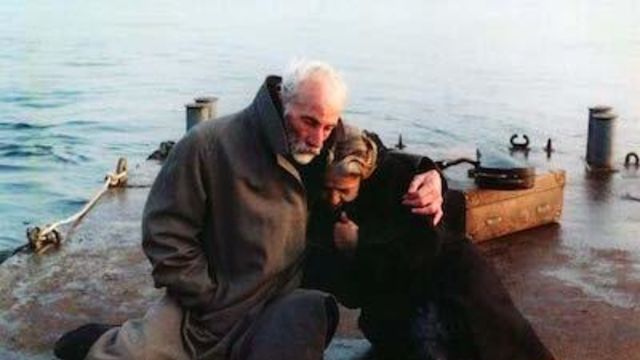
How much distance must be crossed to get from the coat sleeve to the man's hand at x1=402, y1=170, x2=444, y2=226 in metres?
0.90

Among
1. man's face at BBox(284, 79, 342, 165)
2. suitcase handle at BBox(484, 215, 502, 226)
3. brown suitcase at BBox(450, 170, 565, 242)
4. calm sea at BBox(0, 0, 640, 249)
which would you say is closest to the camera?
man's face at BBox(284, 79, 342, 165)

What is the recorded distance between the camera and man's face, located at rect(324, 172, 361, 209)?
4.38 metres

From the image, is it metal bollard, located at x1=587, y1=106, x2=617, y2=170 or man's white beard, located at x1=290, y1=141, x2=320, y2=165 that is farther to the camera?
metal bollard, located at x1=587, y1=106, x2=617, y2=170

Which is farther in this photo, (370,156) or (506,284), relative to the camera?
(506,284)

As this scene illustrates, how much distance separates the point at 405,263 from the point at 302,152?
700 millimetres

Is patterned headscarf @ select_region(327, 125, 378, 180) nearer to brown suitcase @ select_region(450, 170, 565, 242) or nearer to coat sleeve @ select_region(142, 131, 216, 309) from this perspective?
coat sleeve @ select_region(142, 131, 216, 309)

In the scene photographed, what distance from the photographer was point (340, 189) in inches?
174

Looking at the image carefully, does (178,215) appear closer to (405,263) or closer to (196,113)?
(405,263)

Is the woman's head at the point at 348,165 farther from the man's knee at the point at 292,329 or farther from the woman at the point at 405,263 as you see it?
the man's knee at the point at 292,329

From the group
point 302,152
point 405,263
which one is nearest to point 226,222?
point 302,152

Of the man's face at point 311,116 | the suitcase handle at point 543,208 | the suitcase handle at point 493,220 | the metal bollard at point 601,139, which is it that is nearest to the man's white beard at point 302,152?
the man's face at point 311,116

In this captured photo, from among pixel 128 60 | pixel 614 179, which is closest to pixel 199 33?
pixel 128 60

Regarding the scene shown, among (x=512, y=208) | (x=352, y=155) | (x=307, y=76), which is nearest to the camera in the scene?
(x=307, y=76)

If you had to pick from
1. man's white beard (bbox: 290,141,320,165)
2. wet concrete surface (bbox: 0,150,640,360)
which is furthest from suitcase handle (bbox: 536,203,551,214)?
man's white beard (bbox: 290,141,320,165)
